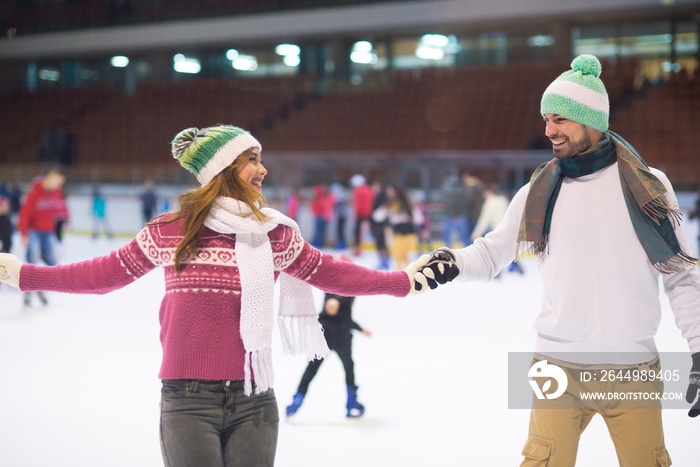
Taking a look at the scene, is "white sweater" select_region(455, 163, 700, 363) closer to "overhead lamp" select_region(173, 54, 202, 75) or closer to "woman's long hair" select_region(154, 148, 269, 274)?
"woman's long hair" select_region(154, 148, 269, 274)

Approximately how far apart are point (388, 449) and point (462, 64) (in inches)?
748

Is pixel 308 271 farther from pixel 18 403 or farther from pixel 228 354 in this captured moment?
pixel 18 403

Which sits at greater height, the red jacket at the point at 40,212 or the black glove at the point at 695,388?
the red jacket at the point at 40,212

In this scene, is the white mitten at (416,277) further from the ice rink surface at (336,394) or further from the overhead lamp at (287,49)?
the overhead lamp at (287,49)

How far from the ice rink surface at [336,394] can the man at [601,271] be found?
1.41m

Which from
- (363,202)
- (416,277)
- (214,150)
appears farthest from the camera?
(363,202)

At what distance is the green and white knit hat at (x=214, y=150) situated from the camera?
186 cm

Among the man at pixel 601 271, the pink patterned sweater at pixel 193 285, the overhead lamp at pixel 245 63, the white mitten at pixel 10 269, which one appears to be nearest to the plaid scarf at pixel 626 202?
the man at pixel 601 271

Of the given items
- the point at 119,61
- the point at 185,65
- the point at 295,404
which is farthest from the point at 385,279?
the point at 119,61

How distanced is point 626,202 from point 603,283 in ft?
0.75

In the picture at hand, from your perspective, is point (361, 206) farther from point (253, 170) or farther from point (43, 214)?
point (253, 170)

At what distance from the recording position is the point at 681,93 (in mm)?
15914

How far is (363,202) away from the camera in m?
13.2

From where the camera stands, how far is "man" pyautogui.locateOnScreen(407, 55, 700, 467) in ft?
6.26
